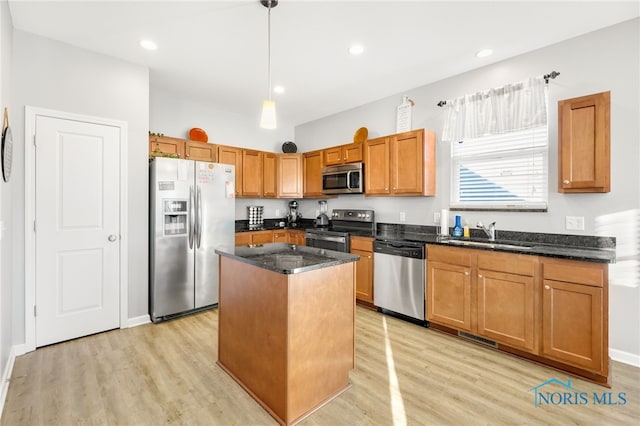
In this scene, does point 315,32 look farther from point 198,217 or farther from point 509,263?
point 509,263

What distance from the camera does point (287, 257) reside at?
222 centimetres

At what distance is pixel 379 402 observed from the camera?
2.02 meters

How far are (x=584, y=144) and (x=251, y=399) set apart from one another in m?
3.35

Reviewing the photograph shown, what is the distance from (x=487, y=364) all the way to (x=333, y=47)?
3240mm

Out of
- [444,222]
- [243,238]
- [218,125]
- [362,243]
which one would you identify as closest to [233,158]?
[218,125]

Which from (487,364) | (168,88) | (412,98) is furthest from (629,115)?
(168,88)

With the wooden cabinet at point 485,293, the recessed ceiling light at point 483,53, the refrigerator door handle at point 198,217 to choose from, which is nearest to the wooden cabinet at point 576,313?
the wooden cabinet at point 485,293

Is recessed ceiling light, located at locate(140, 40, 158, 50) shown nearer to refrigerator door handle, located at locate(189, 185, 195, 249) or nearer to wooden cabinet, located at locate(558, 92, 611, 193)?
refrigerator door handle, located at locate(189, 185, 195, 249)

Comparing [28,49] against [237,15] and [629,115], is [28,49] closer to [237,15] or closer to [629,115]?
[237,15]

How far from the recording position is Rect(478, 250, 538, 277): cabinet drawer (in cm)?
252

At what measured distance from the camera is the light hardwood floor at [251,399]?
188 cm

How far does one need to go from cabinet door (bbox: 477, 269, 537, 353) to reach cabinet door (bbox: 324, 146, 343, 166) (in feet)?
8.62
